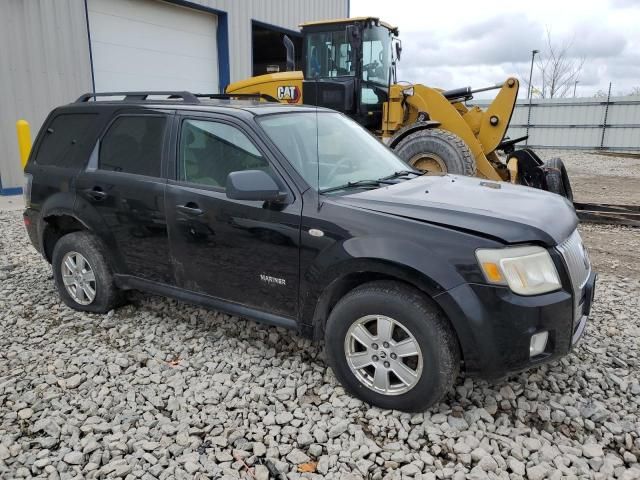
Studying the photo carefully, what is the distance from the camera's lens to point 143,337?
3967 mm

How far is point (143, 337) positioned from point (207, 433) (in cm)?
142

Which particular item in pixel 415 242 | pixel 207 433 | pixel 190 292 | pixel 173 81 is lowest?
pixel 207 433

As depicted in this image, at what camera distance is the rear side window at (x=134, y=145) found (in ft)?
12.5

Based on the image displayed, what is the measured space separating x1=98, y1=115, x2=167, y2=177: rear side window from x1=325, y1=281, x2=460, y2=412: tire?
183 cm

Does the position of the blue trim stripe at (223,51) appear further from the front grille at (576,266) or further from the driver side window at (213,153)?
the front grille at (576,266)

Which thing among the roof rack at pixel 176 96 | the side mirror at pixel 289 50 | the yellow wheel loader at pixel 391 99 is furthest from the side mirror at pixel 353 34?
the roof rack at pixel 176 96

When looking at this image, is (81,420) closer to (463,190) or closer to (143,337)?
(143,337)

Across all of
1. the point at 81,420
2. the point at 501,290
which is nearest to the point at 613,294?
the point at 501,290

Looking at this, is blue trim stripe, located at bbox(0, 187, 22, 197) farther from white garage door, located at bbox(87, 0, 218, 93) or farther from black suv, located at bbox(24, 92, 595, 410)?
black suv, located at bbox(24, 92, 595, 410)

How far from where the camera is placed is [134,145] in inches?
156

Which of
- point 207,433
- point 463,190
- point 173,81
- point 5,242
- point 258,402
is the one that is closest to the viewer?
point 207,433

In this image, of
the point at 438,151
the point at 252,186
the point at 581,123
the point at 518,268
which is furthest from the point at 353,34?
the point at 581,123

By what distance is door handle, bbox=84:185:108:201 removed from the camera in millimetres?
3987

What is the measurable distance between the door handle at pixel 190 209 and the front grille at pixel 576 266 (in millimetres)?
2273
